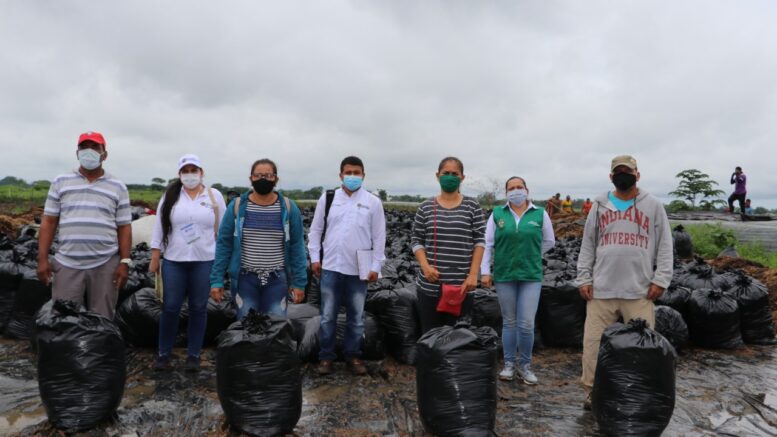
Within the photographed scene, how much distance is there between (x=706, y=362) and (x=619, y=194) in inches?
87.8

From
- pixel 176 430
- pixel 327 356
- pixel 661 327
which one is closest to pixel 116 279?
pixel 176 430

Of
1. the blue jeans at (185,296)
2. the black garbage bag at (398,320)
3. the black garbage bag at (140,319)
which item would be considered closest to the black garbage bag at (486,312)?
the black garbage bag at (398,320)

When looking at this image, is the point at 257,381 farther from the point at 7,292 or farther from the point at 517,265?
the point at 7,292

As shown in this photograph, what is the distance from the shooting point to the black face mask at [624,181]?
9.55 feet

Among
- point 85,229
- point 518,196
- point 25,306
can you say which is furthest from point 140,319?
point 518,196

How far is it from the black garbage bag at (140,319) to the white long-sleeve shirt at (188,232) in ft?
2.80

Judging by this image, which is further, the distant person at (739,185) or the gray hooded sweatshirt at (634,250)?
the distant person at (739,185)

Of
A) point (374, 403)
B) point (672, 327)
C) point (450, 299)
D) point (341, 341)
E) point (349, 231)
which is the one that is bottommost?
point (374, 403)

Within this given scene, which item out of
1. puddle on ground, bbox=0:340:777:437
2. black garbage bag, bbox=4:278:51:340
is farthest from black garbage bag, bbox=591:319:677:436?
black garbage bag, bbox=4:278:51:340

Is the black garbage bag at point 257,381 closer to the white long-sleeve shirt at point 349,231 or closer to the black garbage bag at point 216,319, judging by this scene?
the white long-sleeve shirt at point 349,231

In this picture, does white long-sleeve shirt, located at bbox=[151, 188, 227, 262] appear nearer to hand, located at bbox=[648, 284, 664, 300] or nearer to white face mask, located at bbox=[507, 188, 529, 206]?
white face mask, located at bbox=[507, 188, 529, 206]

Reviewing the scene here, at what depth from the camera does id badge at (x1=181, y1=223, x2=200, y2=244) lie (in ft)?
10.9

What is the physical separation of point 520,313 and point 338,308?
1271 millimetres

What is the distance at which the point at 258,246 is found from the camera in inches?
124
